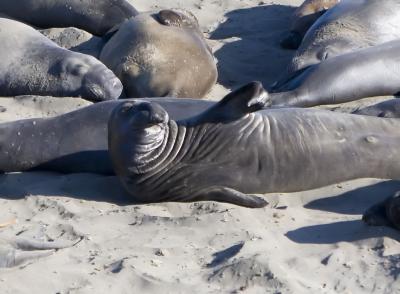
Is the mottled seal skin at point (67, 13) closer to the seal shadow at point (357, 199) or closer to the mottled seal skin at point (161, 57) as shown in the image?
Answer: the mottled seal skin at point (161, 57)

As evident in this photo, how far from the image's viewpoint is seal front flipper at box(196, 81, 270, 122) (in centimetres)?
593

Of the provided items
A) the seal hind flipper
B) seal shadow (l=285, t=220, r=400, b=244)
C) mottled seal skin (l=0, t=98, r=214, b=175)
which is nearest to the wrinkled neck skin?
mottled seal skin (l=0, t=98, r=214, b=175)

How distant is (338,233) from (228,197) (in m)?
0.69

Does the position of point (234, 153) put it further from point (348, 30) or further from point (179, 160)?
point (348, 30)

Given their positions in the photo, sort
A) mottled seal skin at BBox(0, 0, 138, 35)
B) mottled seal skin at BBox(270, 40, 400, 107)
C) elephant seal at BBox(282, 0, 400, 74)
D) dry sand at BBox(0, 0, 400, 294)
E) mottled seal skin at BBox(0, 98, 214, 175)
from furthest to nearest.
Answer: mottled seal skin at BBox(0, 0, 138, 35), elephant seal at BBox(282, 0, 400, 74), mottled seal skin at BBox(270, 40, 400, 107), mottled seal skin at BBox(0, 98, 214, 175), dry sand at BBox(0, 0, 400, 294)

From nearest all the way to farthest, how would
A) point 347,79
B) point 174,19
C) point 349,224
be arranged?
point 349,224, point 347,79, point 174,19

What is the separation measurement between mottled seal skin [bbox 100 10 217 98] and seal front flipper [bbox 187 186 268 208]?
2.11 m

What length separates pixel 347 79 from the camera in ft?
25.9

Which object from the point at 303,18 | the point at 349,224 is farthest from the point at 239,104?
the point at 303,18

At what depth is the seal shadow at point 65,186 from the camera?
6039mm

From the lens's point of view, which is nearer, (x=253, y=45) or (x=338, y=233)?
(x=338, y=233)

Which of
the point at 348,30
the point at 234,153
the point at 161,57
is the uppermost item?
the point at 234,153

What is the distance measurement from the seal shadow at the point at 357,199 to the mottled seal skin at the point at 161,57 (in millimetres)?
2173

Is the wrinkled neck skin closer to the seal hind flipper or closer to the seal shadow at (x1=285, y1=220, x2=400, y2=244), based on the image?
the seal shadow at (x1=285, y1=220, x2=400, y2=244)
